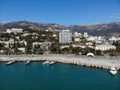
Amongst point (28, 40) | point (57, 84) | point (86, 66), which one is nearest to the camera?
point (57, 84)

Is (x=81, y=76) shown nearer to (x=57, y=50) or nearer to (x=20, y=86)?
(x=20, y=86)

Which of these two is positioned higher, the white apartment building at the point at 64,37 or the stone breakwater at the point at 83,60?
the white apartment building at the point at 64,37

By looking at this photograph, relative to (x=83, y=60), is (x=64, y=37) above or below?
above

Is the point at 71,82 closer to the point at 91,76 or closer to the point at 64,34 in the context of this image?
the point at 91,76

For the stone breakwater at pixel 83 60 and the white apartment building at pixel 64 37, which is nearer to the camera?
the stone breakwater at pixel 83 60

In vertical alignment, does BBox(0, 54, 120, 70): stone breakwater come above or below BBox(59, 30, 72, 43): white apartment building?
below

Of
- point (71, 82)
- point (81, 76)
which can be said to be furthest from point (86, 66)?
point (71, 82)

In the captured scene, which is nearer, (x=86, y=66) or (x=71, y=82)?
(x=71, y=82)

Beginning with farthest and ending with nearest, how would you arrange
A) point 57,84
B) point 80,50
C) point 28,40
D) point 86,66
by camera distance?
point 28,40 → point 80,50 → point 86,66 → point 57,84

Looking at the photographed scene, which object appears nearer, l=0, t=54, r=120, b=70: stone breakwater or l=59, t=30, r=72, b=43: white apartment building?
l=0, t=54, r=120, b=70: stone breakwater

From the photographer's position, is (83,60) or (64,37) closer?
(83,60)
